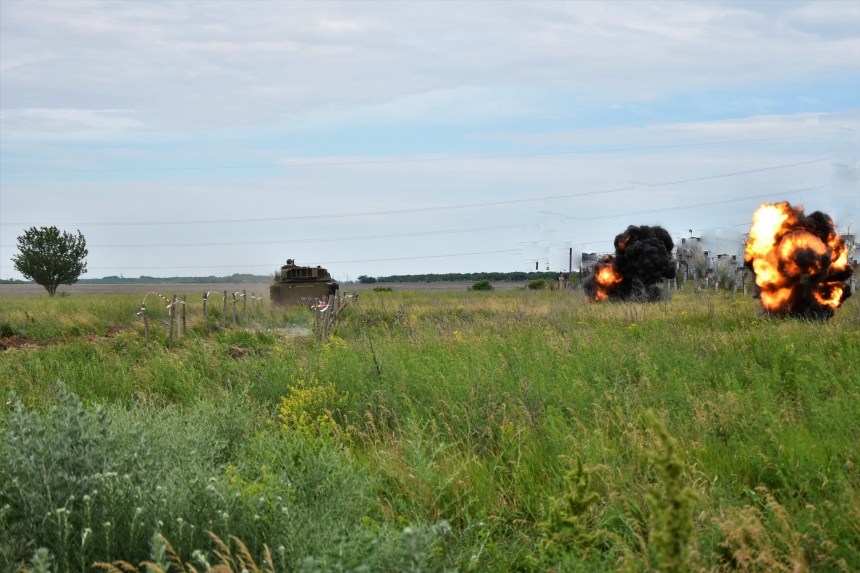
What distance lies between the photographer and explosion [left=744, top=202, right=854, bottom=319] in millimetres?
24000

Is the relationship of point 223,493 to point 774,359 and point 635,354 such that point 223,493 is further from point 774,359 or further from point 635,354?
point 774,359

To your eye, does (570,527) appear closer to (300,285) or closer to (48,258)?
(300,285)

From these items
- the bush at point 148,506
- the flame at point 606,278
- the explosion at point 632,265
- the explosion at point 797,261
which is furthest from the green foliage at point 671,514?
the flame at point 606,278

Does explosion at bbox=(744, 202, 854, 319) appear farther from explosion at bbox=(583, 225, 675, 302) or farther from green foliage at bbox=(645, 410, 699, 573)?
green foliage at bbox=(645, 410, 699, 573)

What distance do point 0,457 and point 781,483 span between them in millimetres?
5628

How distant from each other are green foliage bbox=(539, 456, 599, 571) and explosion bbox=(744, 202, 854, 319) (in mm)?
20474

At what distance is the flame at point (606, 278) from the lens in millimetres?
48375

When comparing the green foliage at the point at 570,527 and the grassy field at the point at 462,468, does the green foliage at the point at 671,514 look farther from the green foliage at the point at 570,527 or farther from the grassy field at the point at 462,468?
the green foliage at the point at 570,527

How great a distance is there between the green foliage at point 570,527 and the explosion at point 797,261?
67.2 ft

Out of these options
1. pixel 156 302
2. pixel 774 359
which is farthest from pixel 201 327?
pixel 774 359

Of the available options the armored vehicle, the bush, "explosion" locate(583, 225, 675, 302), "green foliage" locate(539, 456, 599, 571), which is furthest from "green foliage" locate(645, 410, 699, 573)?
"explosion" locate(583, 225, 675, 302)

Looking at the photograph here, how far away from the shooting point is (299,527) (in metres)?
5.01

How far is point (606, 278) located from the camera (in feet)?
160

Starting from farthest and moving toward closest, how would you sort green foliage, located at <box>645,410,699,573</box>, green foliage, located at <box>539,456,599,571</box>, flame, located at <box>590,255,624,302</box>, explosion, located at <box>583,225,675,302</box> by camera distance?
flame, located at <box>590,255,624,302</box> < explosion, located at <box>583,225,675,302</box> < green foliage, located at <box>539,456,599,571</box> < green foliage, located at <box>645,410,699,573</box>
